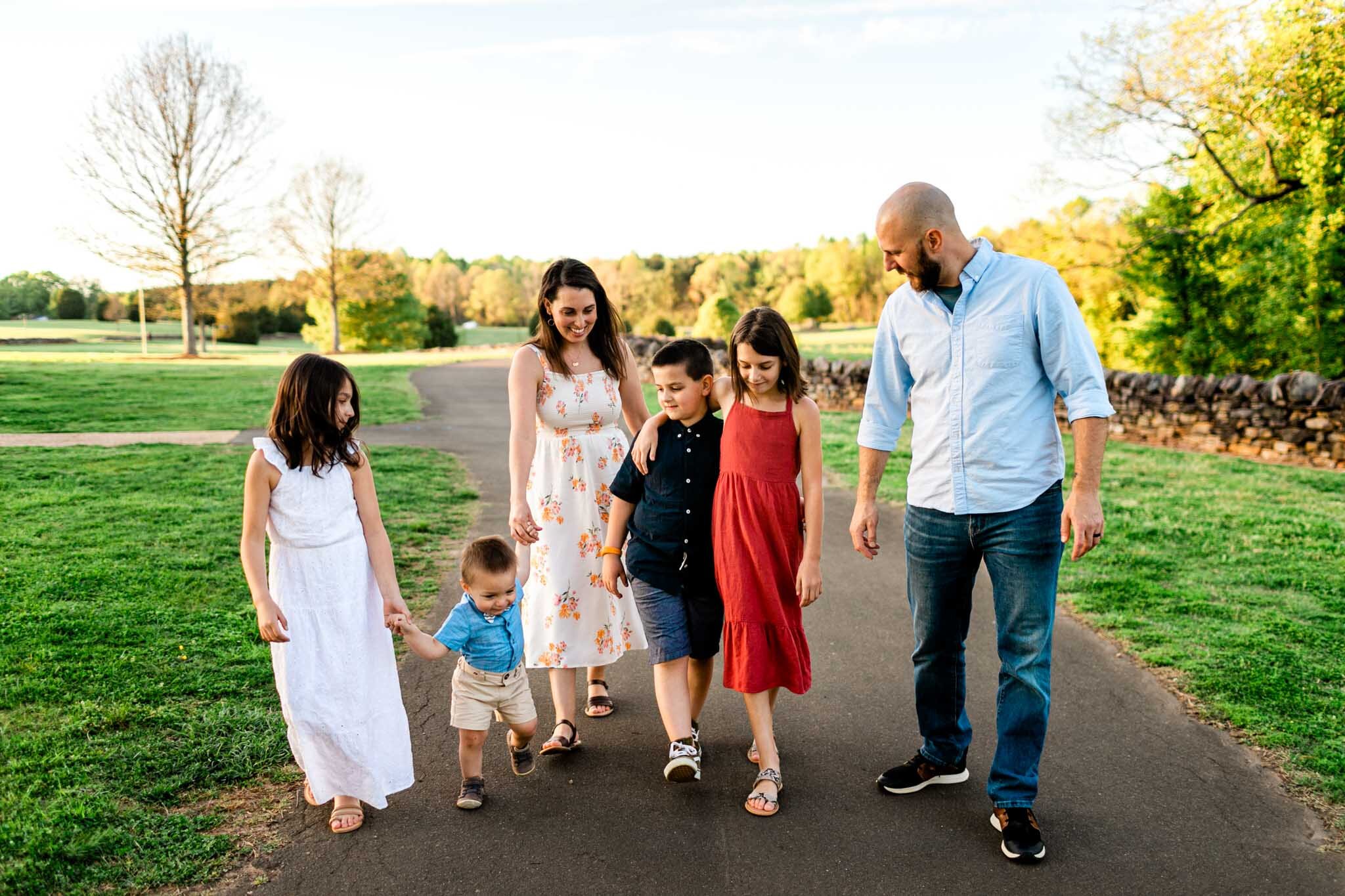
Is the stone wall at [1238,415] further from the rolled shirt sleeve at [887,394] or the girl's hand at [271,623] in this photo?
the girl's hand at [271,623]

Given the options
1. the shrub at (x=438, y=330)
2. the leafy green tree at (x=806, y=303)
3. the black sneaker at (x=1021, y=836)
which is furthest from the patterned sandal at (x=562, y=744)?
the leafy green tree at (x=806, y=303)

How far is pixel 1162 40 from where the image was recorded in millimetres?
14883

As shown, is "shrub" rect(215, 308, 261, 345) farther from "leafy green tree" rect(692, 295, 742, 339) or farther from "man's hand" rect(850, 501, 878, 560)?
"man's hand" rect(850, 501, 878, 560)

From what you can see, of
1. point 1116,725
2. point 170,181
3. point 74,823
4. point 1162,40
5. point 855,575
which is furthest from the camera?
point 170,181

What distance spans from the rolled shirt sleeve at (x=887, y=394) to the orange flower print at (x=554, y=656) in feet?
5.10

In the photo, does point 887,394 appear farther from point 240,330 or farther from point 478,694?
point 240,330

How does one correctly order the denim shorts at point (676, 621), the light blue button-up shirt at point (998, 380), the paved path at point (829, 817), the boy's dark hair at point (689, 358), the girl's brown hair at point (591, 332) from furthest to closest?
the girl's brown hair at point (591, 332) → the denim shorts at point (676, 621) → the boy's dark hair at point (689, 358) → the light blue button-up shirt at point (998, 380) → the paved path at point (829, 817)

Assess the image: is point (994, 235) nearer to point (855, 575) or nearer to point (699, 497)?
point (855, 575)

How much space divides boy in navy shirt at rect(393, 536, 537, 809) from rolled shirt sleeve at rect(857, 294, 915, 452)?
146 cm

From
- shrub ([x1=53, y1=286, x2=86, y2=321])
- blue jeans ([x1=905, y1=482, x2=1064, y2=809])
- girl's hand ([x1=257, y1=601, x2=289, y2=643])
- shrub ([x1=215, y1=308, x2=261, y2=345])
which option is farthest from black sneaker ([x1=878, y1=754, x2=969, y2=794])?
shrub ([x1=215, y1=308, x2=261, y2=345])

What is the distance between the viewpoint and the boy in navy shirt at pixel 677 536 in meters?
3.46

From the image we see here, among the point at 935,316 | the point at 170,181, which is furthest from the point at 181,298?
the point at 935,316

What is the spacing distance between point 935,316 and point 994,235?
37.0 meters

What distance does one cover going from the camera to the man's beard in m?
3.09
